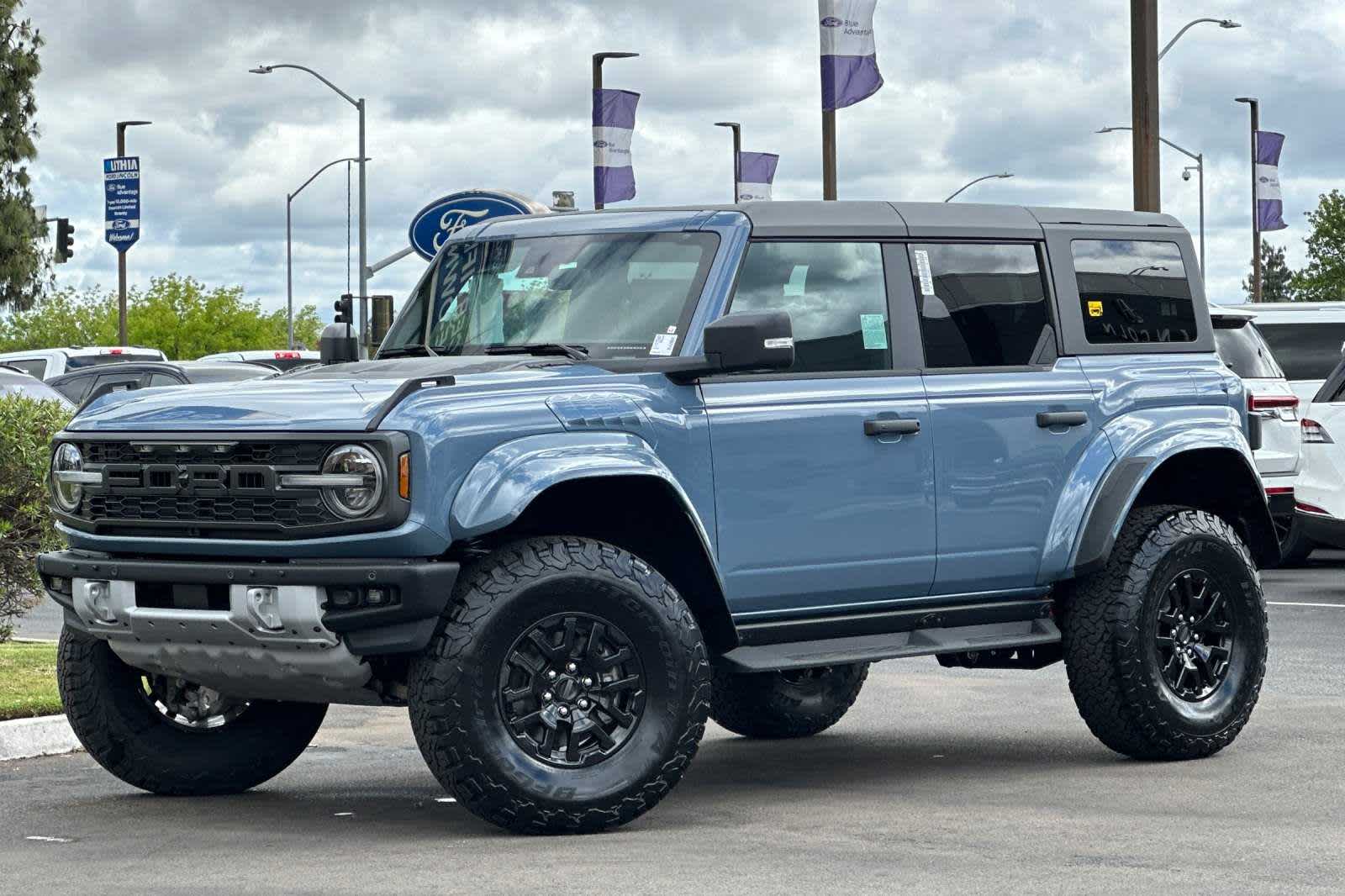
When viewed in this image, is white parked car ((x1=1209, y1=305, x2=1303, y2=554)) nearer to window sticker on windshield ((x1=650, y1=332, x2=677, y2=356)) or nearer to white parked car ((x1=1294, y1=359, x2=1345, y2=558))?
white parked car ((x1=1294, y1=359, x2=1345, y2=558))

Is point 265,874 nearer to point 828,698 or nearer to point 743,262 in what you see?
point 743,262

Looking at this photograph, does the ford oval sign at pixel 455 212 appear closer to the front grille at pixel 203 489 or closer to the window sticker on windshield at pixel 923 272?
the window sticker on windshield at pixel 923 272

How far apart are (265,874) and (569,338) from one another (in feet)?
7.59

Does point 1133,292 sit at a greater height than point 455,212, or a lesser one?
lesser

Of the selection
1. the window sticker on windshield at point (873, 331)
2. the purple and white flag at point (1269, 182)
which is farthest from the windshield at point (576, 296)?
the purple and white flag at point (1269, 182)

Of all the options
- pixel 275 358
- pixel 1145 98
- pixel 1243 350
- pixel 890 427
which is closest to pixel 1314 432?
pixel 1243 350

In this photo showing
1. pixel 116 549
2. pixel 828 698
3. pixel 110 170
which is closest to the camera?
pixel 116 549

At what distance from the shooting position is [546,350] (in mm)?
8312

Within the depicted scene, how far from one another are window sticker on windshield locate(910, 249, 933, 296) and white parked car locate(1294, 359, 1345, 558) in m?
9.58

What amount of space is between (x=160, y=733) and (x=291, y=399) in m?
1.71

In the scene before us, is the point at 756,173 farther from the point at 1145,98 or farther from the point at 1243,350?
the point at 1243,350

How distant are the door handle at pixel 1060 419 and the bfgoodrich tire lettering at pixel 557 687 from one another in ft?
6.17

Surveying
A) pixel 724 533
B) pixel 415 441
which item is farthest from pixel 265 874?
pixel 724 533

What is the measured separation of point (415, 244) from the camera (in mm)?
17359
